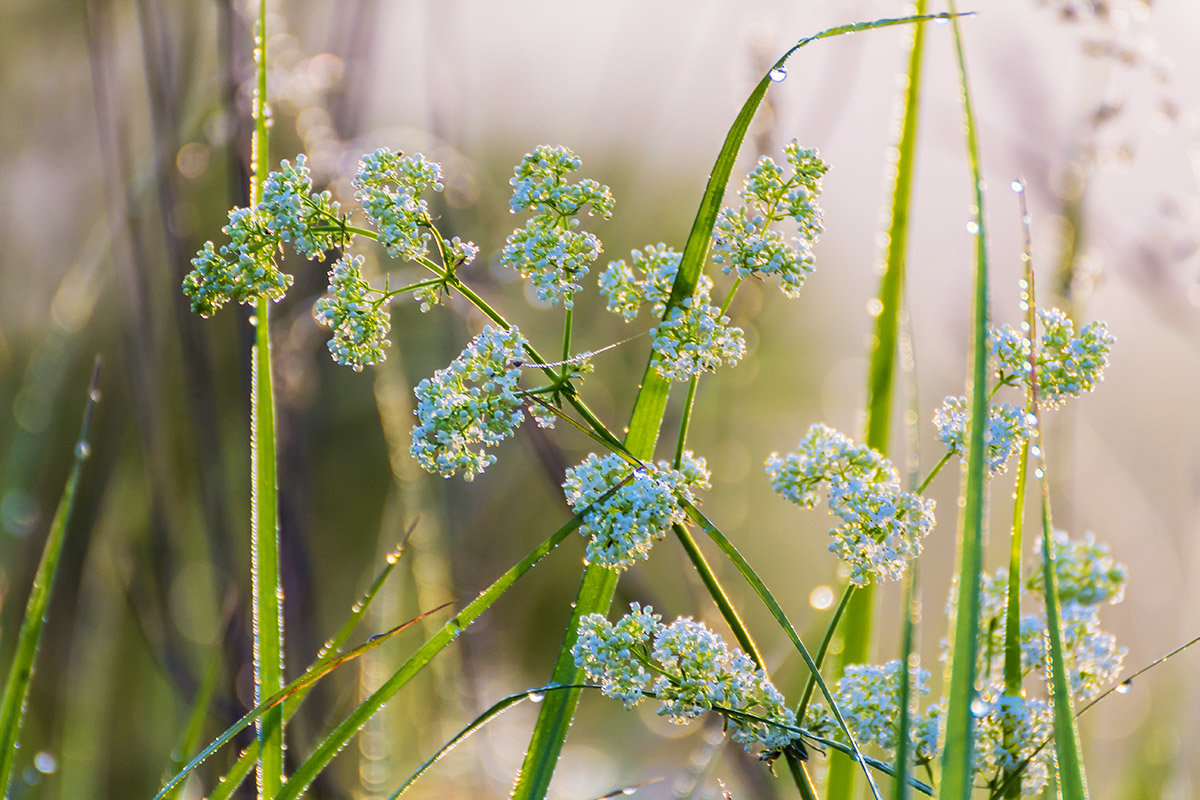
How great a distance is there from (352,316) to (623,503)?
19 centimetres

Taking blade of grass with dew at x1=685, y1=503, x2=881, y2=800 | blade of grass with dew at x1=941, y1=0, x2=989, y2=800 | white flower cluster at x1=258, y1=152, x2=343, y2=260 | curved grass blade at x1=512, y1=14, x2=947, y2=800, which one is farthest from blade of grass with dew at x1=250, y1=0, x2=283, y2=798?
blade of grass with dew at x1=941, y1=0, x2=989, y2=800

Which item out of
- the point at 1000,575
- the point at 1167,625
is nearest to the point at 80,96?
the point at 1000,575

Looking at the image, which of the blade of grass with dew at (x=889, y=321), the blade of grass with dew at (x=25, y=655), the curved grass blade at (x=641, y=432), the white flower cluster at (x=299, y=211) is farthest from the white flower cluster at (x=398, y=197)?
the blade of grass with dew at (x=889, y=321)

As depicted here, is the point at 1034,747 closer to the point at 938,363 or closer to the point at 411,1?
the point at 938,363

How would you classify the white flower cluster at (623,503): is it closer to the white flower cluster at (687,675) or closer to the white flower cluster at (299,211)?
the white flower cluster at (687,675)

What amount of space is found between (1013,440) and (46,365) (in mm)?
1212

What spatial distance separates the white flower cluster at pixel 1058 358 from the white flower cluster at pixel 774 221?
14cm

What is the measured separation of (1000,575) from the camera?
65 centimetres

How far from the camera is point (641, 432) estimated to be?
0.60 m

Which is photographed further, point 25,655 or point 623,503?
point 25,655

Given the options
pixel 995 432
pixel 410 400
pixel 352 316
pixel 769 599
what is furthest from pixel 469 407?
pixel 410 400

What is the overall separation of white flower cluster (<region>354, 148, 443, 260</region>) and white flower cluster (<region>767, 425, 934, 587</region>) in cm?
24

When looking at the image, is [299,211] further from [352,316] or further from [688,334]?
[688,334]

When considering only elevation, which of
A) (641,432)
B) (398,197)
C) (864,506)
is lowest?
(864,506)
